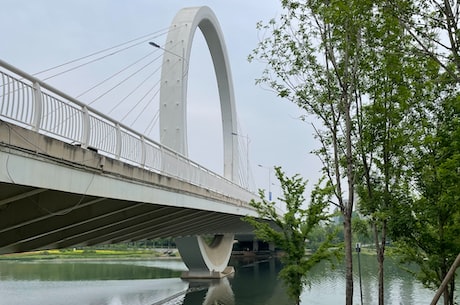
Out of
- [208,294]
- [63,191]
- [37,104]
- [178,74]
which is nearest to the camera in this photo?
[37,104]

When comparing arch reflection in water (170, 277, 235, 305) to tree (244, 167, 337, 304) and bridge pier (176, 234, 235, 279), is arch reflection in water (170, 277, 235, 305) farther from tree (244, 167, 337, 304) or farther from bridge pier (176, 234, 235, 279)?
tree (244, 167, 337, 304)

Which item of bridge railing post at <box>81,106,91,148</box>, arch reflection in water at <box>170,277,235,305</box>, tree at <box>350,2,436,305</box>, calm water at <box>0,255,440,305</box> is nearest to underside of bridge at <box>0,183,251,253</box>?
bridge railing post at <box>81,106,91,148</box>

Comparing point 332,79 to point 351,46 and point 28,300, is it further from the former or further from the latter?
point 28,300

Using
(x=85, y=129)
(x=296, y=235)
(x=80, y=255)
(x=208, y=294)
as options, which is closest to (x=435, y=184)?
(x=296, y=235)

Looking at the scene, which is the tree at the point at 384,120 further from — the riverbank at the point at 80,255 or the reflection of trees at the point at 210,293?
the riverbank at the point at 80,255

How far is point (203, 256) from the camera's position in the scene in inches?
1225

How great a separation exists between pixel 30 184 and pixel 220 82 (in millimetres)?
30430

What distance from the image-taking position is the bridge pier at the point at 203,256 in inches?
1200

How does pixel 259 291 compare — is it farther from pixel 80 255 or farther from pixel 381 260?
pixel 80 255

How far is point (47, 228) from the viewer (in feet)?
30.9

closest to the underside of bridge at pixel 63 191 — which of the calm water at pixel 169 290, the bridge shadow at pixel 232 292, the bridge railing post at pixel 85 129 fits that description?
the bridge railing post at pixel 85 129

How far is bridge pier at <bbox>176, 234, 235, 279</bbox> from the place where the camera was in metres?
30.5

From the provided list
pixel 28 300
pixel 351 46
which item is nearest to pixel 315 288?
pixel 28 300

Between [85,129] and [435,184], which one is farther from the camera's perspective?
[435,184]
